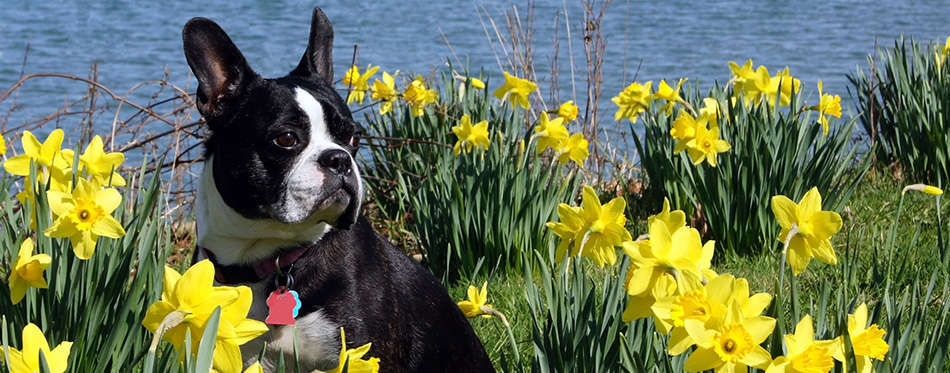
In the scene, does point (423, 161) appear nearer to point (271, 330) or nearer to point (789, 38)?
point (271, 330)

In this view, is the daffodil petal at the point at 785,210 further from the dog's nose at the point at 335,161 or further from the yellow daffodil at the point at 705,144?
the yellow daffodil at the point at 705,144

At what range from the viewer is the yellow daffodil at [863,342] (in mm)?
1635

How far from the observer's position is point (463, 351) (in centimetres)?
277

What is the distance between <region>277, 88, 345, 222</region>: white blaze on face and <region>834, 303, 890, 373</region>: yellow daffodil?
134 centimetres

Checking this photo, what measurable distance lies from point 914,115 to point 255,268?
3.43 m

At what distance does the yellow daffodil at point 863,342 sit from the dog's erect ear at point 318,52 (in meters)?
1.76

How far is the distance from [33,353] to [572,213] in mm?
973

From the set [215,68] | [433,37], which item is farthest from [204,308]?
[433,37]

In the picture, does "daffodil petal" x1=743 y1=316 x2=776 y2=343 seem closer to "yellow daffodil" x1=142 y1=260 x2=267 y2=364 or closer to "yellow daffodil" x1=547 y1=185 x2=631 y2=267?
"yellow daffodil" x1=547 y1=185 x2=631 y2=267

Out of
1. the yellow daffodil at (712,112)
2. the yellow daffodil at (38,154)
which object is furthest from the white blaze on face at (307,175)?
the yellow daffodil at (712,112)

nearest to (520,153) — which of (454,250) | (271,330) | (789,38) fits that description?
(454,250)

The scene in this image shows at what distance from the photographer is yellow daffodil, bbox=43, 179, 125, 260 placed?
1.81 meters

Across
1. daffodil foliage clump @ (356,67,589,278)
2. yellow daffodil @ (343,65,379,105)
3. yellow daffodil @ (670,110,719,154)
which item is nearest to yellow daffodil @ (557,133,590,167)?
daffodil foliage clump @ (356,67,589,278)

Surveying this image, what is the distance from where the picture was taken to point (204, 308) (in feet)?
4.64
